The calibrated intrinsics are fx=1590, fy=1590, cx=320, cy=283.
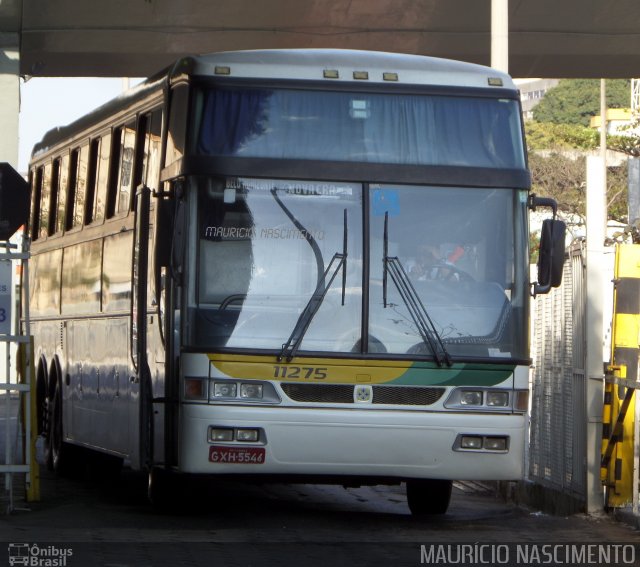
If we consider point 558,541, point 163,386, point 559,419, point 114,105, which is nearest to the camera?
point 558,541

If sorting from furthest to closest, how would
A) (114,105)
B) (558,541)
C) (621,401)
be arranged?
(114,105)
(621,401)
(558,541)

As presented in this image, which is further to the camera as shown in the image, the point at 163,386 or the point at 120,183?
the point at 120,183

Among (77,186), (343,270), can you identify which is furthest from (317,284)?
(77,186)

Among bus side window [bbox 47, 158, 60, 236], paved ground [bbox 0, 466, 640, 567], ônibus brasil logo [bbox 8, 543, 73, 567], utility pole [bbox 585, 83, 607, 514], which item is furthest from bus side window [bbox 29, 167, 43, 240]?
ônibus brasil logo [bbox 8, 543, 73, 567]

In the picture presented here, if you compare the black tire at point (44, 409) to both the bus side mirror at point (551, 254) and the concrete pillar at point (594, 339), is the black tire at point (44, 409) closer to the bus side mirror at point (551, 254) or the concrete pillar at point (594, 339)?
the concrete pillar at point (594, 339)

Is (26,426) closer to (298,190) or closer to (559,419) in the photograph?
(298,190)

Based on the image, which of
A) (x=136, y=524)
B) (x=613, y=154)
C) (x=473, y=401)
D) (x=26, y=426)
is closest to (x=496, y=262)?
(x=473, y=401)

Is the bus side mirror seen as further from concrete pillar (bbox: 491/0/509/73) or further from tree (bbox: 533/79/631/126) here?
tree (bbox: 533/79/631/126)

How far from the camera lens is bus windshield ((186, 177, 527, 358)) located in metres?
11.1

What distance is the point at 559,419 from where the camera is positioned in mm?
13578

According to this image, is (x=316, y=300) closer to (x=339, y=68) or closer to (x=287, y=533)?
(x=287, y=533)

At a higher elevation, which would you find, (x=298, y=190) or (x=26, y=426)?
(x=298, y=190)

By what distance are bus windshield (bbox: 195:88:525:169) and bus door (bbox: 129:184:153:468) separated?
100 centimetres

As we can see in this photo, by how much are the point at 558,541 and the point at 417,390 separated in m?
1.42
